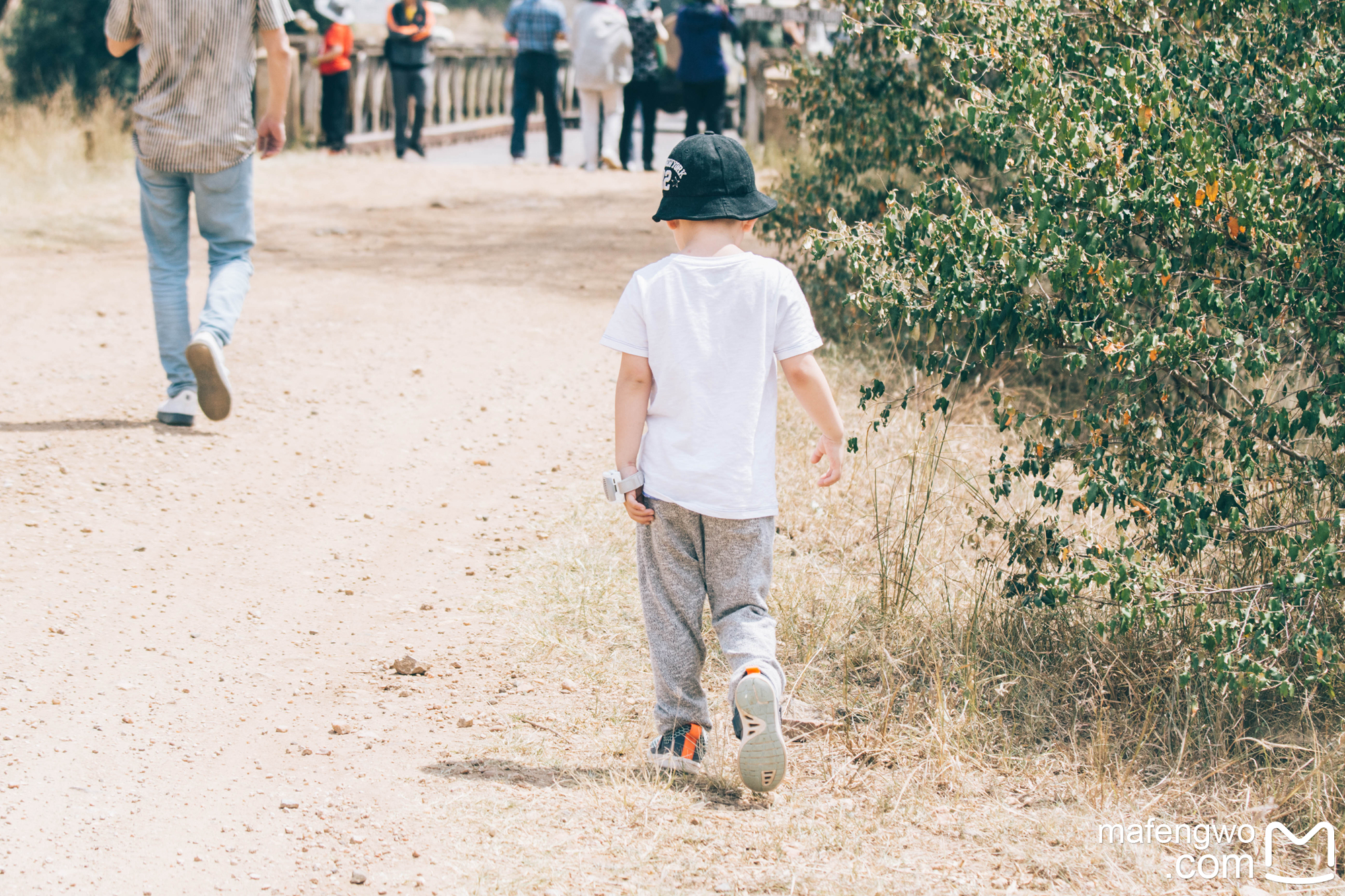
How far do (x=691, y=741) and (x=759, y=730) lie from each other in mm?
273

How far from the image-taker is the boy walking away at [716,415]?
3090 millimetres

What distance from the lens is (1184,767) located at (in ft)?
11.1

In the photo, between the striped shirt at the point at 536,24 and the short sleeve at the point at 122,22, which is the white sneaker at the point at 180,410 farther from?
the striped shirt at the point at 536,24

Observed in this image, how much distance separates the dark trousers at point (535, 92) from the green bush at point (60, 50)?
5.24 meters

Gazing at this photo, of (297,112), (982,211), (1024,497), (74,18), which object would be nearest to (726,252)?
(982,211)

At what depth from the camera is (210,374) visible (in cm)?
532

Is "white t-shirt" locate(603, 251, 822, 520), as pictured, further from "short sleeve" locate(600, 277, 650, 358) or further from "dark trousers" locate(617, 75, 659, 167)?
"dark trousers" locate(617, 75, 659, 167)

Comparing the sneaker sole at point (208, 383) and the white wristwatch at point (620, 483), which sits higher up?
the white wristwatch at point (620, 483)

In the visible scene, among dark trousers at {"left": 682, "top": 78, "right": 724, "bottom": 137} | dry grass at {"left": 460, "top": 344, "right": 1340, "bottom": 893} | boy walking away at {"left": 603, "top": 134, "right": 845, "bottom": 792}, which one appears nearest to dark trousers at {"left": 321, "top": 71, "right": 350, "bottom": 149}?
dark trousers at {"left": 682, "top": 78, "right": 724, "bottom": 137}

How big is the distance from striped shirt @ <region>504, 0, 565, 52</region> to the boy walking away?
10.5 m

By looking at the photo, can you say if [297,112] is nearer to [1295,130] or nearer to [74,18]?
[74,18]

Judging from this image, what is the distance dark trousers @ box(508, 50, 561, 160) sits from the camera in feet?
43.7

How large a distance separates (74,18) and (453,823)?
15801 millimetres

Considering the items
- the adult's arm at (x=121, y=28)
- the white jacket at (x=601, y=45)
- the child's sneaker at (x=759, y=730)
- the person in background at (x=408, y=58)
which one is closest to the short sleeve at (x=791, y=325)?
the child's sneaker at (x=759, y=730)
